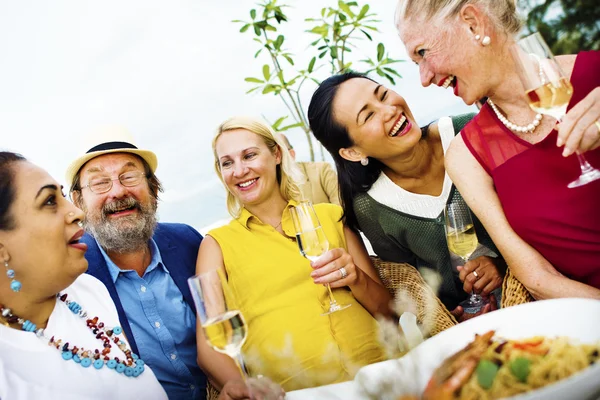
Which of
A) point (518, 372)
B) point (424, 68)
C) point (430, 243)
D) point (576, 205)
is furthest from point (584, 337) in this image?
point (430, 243)

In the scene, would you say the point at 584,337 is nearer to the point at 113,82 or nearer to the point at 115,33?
the point at 113,82

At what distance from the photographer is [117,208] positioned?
237 cm

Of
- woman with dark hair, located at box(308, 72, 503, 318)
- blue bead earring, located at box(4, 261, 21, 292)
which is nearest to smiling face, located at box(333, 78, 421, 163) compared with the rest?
woman with dark hair, located at box(308, 72, 503, 318)

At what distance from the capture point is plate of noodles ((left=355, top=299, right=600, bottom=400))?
0.71 m

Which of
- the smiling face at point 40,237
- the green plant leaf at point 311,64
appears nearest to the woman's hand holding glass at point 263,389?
the smiling face at point 40,237

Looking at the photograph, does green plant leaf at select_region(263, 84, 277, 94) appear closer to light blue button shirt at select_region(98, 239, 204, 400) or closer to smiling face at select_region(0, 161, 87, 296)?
light blue button shirt at select_region(98, 239, 204, 400)

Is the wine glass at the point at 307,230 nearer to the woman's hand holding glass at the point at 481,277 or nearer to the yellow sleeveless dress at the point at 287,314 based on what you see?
the yellow sleeveless dress at the point at 287,314

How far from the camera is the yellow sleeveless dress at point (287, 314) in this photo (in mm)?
2131

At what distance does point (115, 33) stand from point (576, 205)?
473 cm

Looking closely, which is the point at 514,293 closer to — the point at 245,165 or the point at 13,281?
the point at 245,165

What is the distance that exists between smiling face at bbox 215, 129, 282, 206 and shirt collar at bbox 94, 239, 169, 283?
46 cm

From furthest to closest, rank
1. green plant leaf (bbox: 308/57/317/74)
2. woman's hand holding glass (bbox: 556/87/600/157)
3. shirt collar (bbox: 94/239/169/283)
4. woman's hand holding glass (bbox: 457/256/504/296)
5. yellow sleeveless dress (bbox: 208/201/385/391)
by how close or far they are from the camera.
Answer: green plant leaf (bbox: 308/57/317/74) < shirt collar (bbox: 94/239/169/283) < yellow sleeveless dress (bbox: 208/201/385/391) < woman's hand holding glass (bbox: 457/256/504/296) < woman's hand holding glass (bbox: 556/87/600/157)

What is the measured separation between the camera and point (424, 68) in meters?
2.00

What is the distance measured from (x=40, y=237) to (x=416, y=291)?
1.46m
